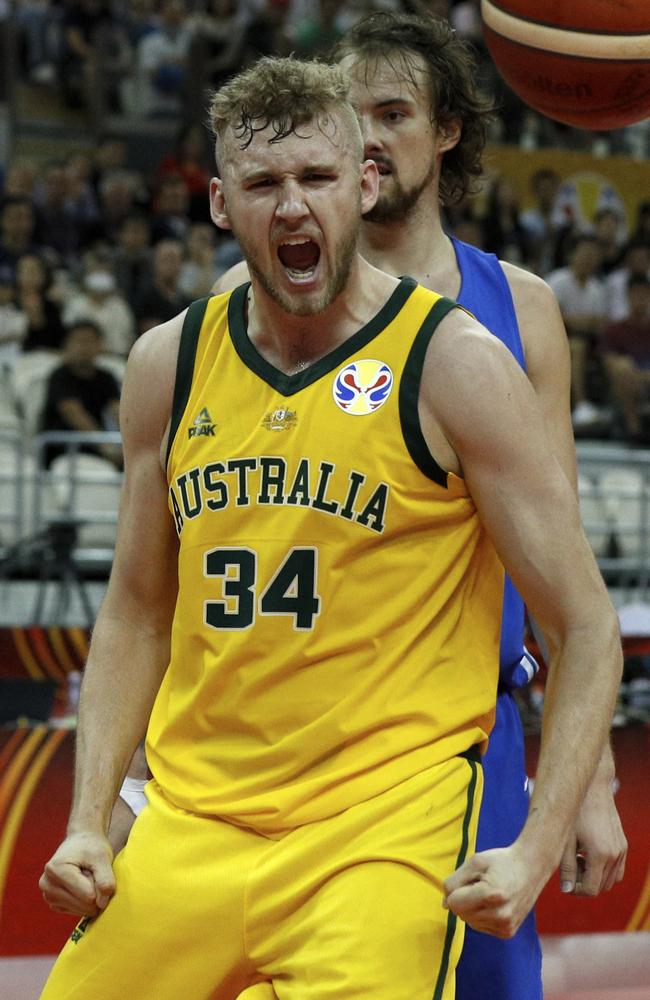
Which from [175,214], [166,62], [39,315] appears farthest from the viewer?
[166,62]

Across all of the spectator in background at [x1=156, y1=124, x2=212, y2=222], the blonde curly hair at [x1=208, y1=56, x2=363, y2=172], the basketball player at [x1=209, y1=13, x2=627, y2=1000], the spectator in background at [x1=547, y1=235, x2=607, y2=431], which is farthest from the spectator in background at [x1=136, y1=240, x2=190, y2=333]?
the blonde curly hair at [x1=208, y1=56, x2=363, y2=172]

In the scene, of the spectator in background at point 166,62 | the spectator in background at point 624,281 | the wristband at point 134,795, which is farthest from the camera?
the spectator in background at point 166,62

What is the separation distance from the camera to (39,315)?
35.4 feet

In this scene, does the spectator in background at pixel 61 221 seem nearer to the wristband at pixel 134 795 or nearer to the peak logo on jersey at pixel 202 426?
the wristband at pixel 134 795

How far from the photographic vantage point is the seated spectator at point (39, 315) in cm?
1079

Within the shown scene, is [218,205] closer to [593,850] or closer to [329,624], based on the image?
[329,624]

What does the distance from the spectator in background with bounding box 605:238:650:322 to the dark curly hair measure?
8736 millimetres

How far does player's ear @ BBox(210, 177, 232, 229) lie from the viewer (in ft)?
9.07

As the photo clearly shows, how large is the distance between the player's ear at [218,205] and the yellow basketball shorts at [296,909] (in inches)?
38.9

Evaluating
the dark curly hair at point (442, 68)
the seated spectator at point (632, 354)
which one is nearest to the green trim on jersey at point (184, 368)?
the dark curly hair at point (442, 68)

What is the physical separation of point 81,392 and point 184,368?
23.2ft

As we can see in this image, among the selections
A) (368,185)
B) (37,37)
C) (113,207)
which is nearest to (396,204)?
(368,185)

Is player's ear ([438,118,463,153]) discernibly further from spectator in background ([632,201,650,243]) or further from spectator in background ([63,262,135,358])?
spectator in background ([632,201,650,243])

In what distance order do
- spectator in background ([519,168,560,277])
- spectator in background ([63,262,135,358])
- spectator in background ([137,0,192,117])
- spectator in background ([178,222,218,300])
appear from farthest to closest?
1. spectator in background ([137,0,192,117])
2. spectator in background ([519,168,560,277])
3. spectator in background ([178,222,218,300])
4. spectator in background ([63,262,135,358])
